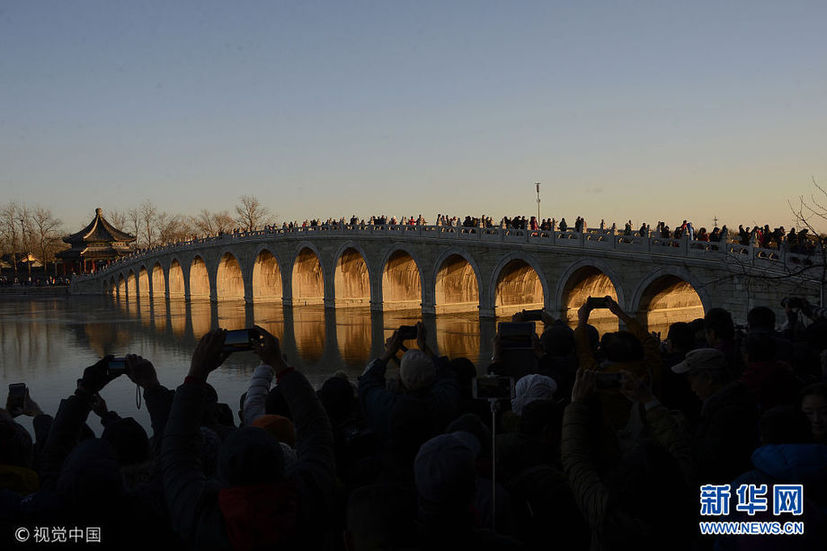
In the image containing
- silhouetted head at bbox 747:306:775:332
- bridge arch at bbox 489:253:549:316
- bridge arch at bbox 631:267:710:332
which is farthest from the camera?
bridge arch at bbox 489:253:549:316

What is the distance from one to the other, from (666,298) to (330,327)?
592 inches

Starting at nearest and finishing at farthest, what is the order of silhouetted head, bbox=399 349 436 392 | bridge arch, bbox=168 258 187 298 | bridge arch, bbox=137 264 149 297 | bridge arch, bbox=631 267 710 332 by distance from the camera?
silhouetted head, bbox=399 349 436 392 < bridge arch, bbox=631 267 710 332 < bridge arch, bbox=168 258 187 298 < bridge arch, bbox=137 264 149 297

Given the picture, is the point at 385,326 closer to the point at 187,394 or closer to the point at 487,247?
the point at 487,247

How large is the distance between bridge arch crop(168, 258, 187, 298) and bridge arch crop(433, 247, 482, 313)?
34300 mm

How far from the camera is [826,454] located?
2.44 metres

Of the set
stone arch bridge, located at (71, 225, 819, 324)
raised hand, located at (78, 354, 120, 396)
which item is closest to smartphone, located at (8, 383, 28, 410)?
raised hand, located at (78, 354, 120, 396)

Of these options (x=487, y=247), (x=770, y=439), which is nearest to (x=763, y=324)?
(x=770, y=439)

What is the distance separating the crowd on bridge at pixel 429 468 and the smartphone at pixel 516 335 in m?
1.24

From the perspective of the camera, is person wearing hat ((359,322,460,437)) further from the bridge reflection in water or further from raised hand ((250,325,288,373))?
the bridge reflection in water

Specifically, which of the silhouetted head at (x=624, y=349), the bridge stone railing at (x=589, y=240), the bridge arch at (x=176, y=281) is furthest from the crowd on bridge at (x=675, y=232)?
the bridge arch at (x=176, y=281)

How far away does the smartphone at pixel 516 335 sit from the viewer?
17.7 feet

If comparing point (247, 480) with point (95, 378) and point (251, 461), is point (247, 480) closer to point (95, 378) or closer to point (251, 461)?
point (251, 461)

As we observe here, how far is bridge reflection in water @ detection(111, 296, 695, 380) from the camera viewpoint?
22.7 m

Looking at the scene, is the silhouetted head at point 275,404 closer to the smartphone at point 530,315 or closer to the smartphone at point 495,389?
the smartphone at point 495,389
